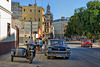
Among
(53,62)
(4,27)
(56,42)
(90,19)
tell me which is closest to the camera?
(53,62)

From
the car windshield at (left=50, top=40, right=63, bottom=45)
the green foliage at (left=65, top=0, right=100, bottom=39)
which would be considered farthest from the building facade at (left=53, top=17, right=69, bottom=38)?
the car windshield at (left=50, top=40, right=63, bottom=45)

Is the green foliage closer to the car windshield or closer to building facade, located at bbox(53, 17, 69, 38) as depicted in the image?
the car windshield

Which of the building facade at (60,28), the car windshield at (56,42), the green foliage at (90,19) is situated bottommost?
the car windshield at (56,42)

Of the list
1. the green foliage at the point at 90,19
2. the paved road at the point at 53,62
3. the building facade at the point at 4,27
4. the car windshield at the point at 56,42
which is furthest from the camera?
the green foliage at the point at 90,19

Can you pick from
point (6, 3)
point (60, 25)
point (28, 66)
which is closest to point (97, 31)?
point (6, 3)

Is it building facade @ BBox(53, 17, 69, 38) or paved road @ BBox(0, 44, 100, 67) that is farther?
building facade @ BBox(53, 17, 69, 38)

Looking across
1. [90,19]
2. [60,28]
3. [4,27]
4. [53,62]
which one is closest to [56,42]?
[53,62]

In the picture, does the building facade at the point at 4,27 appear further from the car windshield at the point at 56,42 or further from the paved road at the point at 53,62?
the car windshield at the point at 56,42

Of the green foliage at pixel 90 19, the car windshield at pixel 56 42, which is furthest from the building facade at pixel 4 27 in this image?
the green foliage at pixel 90 19

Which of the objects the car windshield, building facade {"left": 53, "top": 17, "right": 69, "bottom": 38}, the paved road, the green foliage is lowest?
the paved road

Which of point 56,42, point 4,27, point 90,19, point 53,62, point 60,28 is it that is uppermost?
point 60,28

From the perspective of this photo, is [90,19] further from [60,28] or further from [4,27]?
[60,28]

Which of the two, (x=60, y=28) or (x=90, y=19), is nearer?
(x=90, y=19)

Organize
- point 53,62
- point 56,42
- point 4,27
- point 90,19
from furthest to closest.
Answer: point 90,19 < point 4,27 < point 56,42 < point 53,62
